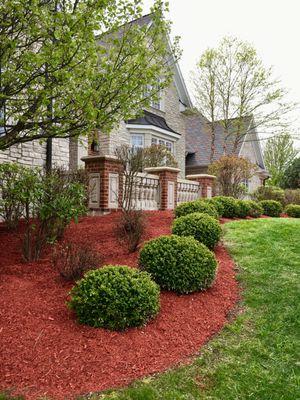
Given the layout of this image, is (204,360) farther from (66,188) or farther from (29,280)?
(66,188)

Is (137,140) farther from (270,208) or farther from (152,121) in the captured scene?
(270,208)

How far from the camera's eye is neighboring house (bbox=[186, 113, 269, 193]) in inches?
919

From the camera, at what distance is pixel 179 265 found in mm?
4922

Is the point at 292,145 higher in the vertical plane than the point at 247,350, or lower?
higher

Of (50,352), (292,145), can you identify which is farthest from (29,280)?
(292,145)

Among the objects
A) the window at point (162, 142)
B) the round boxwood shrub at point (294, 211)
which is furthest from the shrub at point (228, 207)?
the window at point (162, 142)

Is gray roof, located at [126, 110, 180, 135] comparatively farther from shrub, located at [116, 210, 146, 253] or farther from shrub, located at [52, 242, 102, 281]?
shrub, located at [52, 242, 102, 281]

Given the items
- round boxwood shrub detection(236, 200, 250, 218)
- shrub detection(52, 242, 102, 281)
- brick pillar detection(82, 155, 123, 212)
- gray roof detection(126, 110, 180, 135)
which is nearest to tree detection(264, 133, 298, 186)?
gray roof detection(126, 110, 180, 135)

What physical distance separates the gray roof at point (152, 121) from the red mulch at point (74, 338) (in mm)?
12380

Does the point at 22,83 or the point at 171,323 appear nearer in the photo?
the point at 171,323

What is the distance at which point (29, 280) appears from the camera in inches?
200

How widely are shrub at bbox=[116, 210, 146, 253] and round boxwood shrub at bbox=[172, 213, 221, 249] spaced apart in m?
0.73

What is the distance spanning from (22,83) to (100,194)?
12.8 ft

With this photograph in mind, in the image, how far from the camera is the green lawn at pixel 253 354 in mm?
3145
